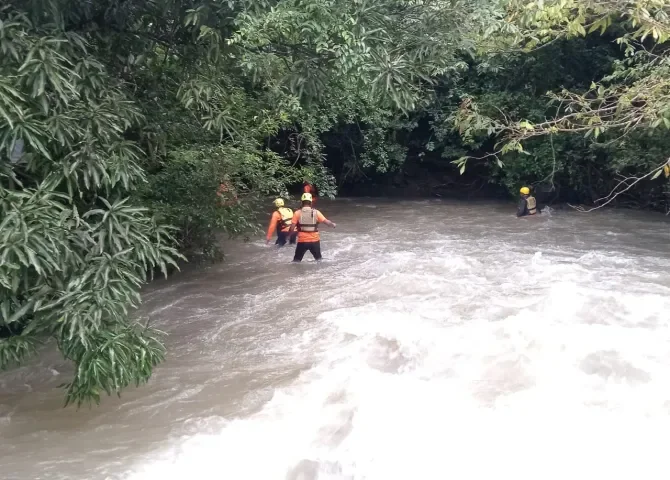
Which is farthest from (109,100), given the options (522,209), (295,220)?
(522,209)

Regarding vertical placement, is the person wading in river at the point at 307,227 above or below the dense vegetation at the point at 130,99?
below

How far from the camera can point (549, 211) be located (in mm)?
18297

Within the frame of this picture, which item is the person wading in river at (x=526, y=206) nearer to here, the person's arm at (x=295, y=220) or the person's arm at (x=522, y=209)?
the person's arm at (x=522, y=209)

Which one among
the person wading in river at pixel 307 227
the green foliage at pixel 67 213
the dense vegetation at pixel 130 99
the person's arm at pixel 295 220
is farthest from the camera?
the person's arm at pixel 295 220

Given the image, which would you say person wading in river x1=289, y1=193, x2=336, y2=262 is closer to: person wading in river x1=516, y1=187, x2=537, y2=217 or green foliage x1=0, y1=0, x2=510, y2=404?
green foliage x1=0, y1=0, x2=510, y2=404

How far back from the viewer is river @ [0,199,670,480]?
5.86 metres

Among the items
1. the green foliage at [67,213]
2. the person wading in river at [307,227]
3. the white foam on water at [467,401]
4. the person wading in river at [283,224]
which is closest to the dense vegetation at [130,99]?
the green foliage at [67,213]

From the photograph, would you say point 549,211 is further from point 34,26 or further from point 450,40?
point 34,26

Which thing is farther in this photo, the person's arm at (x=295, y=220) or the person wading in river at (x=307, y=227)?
the person's arm at (x=295, y=220)

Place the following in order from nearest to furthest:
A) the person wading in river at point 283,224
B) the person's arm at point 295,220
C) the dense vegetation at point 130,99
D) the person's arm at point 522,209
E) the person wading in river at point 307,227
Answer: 1. the dense vegetation at point 130,99
2. the person wading in river at point 307,227
3. the person's arm at point 295,220
4. the person wading in river at point 283,224
5. the person's arm at point 522,209

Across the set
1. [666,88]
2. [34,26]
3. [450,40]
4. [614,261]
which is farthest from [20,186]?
[614,261]

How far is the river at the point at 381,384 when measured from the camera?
5.86 m

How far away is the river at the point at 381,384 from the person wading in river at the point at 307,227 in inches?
19.5

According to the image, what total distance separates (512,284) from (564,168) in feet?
26.7
